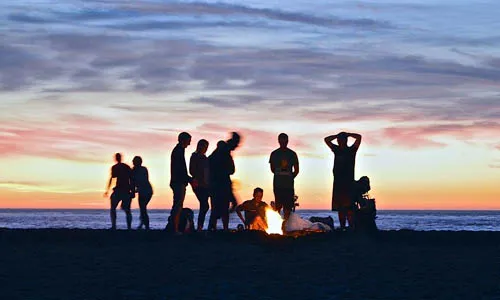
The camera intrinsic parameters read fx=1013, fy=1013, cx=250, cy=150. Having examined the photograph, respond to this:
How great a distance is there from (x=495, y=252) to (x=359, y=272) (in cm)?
424

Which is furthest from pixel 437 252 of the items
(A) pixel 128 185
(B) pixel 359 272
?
(A) pixel 128 185

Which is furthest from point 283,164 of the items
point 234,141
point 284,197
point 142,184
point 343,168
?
point 142,184

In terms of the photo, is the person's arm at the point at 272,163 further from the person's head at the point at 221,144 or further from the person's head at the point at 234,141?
the person's head at the point at 221,144

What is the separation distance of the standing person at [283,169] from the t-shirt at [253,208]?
58.1 inches

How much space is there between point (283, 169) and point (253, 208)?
2.30 meters

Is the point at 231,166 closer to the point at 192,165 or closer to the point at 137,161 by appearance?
the point at 192,165

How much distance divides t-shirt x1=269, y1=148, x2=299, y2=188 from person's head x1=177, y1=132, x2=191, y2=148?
173 cm

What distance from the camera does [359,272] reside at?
42.8 ft

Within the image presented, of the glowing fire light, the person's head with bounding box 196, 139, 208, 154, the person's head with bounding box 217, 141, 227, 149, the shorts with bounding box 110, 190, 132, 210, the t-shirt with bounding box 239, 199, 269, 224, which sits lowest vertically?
the glowing fire light

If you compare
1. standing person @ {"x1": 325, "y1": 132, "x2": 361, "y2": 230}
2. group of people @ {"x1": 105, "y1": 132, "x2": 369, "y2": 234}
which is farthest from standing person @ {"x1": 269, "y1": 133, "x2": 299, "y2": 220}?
standing person @ {"x1": 325, "y1": 132, "x2": 361, "y2": 230}

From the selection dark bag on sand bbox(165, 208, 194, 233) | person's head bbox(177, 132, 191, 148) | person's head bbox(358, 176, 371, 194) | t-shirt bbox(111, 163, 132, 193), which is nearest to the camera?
person's head bbox(177, 132, 191, 148)

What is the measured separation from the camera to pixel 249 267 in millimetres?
13727

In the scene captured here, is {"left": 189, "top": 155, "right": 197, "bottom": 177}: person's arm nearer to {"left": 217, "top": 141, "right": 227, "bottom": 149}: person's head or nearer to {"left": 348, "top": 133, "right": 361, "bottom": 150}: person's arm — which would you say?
{"left": 217, "top": 141, "right": 227, "bottom": 149}: person's head

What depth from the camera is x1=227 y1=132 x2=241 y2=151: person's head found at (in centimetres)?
2088
